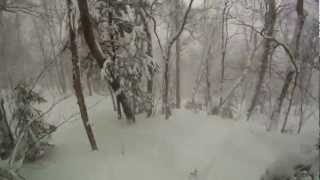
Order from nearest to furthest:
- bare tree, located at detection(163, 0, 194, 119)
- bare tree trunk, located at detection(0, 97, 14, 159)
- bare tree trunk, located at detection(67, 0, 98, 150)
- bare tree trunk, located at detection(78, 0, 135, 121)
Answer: bare tree trunk, located at detection(67, 0, 98, 150), bare tree trunk, located at detection(78, 0, 135, 121), bare tree trunk, located at detection(0, 97, 14, 159), bare tree, located at detection(163, 0, 194, 119)

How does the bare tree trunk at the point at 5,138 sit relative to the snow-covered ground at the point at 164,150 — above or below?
above

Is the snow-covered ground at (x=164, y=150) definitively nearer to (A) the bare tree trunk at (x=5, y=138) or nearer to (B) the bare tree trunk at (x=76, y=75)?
(B) the bare tree trunk at (x=76, y=75)

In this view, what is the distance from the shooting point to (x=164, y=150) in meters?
6.84

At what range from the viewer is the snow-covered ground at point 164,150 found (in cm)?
614

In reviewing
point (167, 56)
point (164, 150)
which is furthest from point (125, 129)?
point (167, 56)

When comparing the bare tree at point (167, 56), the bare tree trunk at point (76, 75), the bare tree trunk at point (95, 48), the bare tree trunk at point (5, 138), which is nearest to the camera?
the bare tree trunk at point (76, 75)

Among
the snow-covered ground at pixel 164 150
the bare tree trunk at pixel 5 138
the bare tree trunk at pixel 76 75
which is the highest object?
the bare tree trunk at pixel 76 75

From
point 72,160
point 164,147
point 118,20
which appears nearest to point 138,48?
point 118,20

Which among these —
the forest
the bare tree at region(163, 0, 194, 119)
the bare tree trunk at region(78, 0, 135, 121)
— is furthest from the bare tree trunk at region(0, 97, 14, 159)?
the bare tree at region(163, 0, 194, 119)

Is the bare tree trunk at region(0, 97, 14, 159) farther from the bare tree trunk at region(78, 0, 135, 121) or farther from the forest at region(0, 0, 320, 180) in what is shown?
the bare tree trunk at region(78, 0, 135, 121)

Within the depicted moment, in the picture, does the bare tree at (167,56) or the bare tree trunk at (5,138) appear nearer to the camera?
the bare tree trunk at (5,138)

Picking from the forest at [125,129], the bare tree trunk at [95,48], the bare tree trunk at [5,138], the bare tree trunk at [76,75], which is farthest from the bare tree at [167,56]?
the bare tree trunk at [5,138]

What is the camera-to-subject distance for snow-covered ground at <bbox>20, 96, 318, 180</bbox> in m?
6.14

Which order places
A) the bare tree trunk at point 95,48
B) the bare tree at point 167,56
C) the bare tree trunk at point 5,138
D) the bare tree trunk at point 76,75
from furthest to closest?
1. the bare tree at point 167,56
2. the bare tree trunk at point 5,138
3. the bare tree trunk at point 95,48
4. the bare tree trunk at point 76,75
